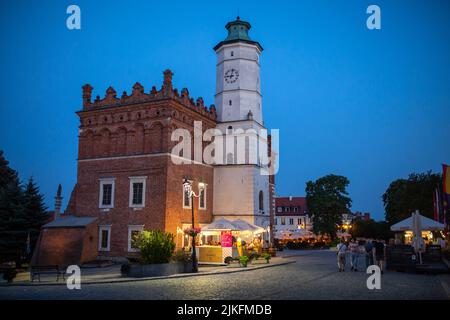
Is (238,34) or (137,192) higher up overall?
(238,34)

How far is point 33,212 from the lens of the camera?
98.3 ft

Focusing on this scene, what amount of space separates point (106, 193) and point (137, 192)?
280 centimetres

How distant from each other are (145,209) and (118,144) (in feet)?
18.6

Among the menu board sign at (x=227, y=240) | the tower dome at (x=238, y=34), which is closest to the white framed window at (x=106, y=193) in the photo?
A: the menu board sign at (x=227, y=240)

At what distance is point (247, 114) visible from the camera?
36.0 m

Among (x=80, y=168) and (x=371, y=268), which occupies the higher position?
(x=80, y=168)

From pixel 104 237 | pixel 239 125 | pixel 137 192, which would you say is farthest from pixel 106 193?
pixel 239 125

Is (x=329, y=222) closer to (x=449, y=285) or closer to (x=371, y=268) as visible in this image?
(x=371, y=268)

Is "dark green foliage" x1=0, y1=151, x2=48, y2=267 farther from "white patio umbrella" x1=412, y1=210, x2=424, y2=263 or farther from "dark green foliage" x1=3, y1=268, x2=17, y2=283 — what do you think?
"white patio umbrella" x1=412, y1=210, x2=424, y2=263

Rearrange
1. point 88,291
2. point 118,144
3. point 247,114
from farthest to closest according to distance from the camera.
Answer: point 247,114 < point 118,144 < point 88,291

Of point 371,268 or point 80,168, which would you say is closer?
point 371,268

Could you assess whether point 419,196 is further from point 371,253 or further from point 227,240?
point 227,240

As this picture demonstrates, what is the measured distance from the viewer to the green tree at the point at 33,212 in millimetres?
29381
